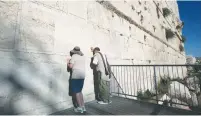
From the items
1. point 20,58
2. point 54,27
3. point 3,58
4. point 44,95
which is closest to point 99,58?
point 54,27

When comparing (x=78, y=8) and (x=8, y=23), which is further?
(x=78, y=8)

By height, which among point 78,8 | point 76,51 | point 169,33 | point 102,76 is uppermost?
point 169,33

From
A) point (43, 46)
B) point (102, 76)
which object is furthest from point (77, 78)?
point (43, 46)

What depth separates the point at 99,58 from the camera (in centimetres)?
390

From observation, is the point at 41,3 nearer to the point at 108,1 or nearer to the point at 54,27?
the point at 54,27

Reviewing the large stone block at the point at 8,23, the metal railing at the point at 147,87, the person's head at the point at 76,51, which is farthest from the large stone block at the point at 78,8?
the metal railing at the point at 147,87

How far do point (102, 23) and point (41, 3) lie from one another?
7.98ft

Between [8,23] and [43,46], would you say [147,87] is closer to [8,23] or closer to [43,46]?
[43,46]

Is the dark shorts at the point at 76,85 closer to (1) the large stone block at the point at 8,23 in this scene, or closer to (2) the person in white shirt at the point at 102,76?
(2) the person in white shirt at the point at 102,76

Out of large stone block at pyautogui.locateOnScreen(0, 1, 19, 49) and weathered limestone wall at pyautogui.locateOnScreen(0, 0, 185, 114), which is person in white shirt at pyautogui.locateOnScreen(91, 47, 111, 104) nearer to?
weathered limestone wall at pyautogui.locateOnScreen(0, 0, 185, 114)

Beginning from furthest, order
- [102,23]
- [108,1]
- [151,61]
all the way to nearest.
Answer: [151,61] → [108,1] → [102,23]

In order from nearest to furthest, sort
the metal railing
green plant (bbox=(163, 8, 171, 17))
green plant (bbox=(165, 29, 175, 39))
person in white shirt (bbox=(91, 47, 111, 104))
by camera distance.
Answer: person in white shirt (bbox=(91, 47, 111, 104)), the metal railing, green plant (bbox=(163, 8, 171, 17)), green plant (bbox=(165, 29, 175, 39))

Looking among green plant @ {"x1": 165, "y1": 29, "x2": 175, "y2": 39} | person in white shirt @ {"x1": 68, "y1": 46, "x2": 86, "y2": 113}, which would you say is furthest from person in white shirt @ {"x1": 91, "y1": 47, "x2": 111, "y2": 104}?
green plant @ {"x1": 165, "y1": 29, "x2": 175, "y2": 39}

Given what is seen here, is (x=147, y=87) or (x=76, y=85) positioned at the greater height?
(x=76, y=85)
